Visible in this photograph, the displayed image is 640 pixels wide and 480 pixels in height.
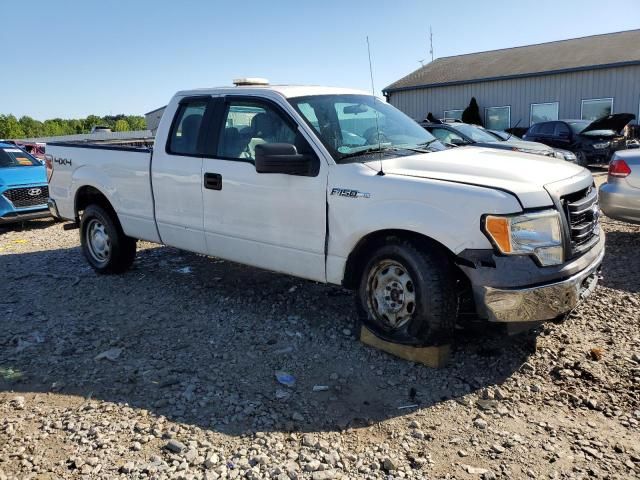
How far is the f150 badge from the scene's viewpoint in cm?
412

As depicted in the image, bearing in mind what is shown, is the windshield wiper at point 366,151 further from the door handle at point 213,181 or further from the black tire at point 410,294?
the door handle at point 213,181

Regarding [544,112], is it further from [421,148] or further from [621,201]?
[421,148]

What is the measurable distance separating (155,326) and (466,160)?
2.99 m

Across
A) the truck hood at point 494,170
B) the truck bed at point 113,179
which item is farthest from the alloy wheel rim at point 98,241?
the truck hood at point 494,170

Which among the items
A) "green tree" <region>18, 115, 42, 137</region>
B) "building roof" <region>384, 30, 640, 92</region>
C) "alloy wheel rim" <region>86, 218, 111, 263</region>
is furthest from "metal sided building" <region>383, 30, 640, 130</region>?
"green tree" <region>18, 115, 42, 137</region>

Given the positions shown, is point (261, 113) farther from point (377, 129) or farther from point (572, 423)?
point (572, 423)

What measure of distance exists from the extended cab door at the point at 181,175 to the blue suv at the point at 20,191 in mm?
5326

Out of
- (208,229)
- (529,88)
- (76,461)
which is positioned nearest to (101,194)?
(208,229)

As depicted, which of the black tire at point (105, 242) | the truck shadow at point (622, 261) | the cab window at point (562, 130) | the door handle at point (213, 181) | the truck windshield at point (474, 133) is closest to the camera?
the door handle at point (213, 181)

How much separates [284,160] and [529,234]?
5.96ft

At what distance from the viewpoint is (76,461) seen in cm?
309

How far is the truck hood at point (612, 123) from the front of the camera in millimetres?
16266

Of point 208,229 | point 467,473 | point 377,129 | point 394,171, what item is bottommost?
point 467,473

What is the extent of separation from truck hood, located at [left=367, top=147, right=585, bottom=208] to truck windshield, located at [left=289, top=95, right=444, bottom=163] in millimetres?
319
